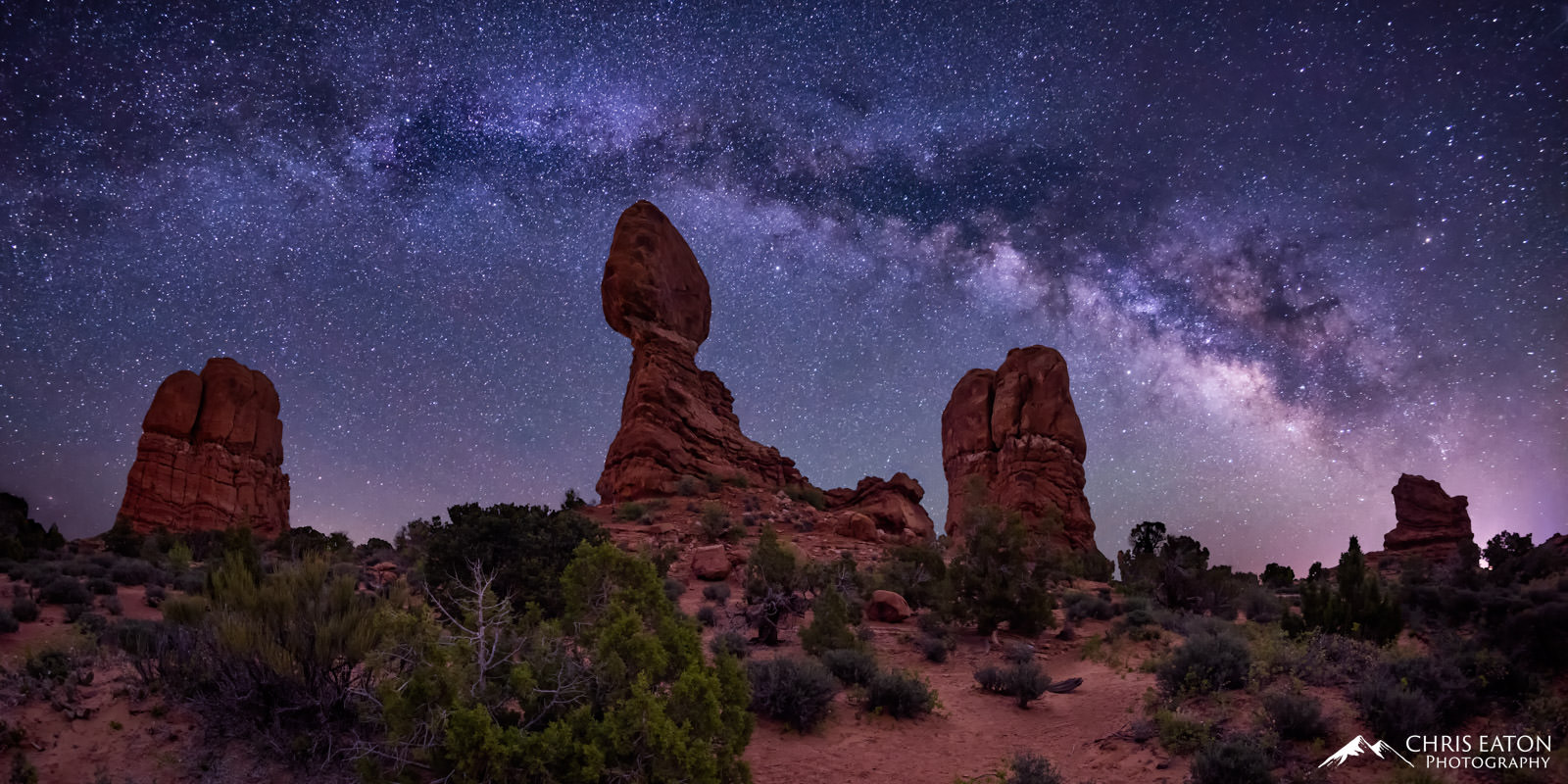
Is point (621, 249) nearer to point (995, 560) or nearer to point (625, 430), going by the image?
point (625, 430)

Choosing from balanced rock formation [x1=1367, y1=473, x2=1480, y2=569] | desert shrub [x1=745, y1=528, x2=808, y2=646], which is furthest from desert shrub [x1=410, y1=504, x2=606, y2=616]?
balanced rock formation [x1=1367, y1=473, x2=1480, y2=569]

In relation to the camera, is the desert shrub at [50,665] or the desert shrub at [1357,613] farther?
the desert shrub at [1357,613]

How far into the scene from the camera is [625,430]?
36969 millimetres

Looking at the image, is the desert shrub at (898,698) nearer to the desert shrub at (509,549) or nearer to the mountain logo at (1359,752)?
the mountain logo at (1359,752)

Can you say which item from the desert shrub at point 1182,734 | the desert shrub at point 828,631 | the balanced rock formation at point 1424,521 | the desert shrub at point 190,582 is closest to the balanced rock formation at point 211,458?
the desert shrub at point 190,582

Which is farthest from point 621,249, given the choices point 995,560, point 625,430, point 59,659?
point 59,659

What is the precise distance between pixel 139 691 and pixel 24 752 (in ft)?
3.32

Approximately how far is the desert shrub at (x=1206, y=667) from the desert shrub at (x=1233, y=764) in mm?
2313

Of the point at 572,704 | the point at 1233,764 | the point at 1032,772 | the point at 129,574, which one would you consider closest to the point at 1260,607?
the point at 1233,764

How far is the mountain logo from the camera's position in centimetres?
714

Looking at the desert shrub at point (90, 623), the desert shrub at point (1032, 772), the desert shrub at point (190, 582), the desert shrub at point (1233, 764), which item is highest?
the desert shrub at point (190, 582)

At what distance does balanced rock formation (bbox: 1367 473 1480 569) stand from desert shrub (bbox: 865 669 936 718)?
47382mm

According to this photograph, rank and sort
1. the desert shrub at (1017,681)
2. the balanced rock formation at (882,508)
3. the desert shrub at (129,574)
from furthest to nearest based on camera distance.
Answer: the balanced rock formation at (882,508), the desert shrub at (129,574), the desert shrub at (1017,681)

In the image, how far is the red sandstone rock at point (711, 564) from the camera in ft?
70.6
